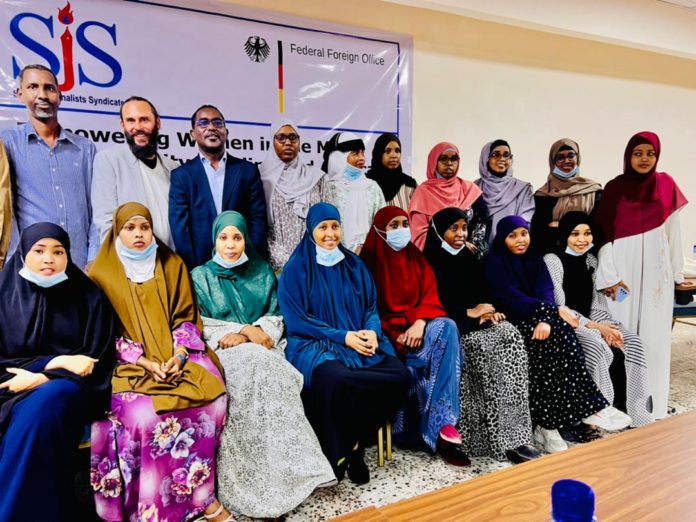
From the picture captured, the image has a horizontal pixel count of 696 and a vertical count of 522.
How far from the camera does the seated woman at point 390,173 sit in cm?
306

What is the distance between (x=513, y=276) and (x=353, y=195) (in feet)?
3.37

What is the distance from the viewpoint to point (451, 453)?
2215 mm

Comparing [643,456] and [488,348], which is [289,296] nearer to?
[488,348]

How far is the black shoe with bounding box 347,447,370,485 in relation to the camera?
6.75ft

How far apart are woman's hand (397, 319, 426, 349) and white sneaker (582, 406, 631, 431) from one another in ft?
2.97

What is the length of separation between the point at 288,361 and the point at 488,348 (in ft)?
3.10

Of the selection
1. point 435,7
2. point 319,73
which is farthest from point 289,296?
point 435,7

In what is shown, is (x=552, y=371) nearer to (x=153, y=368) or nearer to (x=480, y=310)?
(x=480, y=310)

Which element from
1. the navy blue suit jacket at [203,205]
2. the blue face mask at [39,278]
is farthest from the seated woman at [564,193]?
the blue face mask at [39,278]

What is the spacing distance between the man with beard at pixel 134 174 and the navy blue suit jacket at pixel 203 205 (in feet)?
0.29

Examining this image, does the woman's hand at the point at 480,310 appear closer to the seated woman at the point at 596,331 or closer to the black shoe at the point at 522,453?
the seated woman at the point at 596,331

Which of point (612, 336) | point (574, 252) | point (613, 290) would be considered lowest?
point (612, 336)

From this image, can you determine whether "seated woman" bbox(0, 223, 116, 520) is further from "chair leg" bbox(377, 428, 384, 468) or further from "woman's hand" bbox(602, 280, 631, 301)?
"woman's hand" bbox(602, 280, 631, 301)

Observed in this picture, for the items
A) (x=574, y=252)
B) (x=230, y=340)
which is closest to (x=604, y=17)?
(x=574, y=252)
